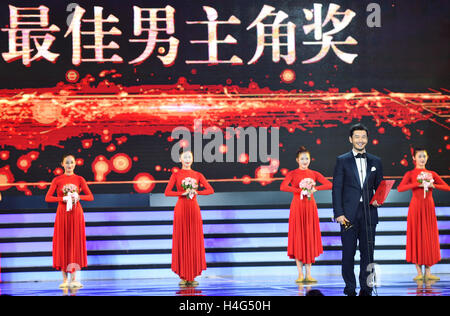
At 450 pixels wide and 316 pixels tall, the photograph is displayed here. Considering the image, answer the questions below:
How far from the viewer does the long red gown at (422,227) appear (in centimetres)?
712

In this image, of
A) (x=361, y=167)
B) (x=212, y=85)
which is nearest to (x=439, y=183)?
(x=361, y=167)

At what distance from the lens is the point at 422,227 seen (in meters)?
7.13

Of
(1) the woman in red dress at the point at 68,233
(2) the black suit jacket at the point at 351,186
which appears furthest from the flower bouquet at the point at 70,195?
(2) the black suit jacket at the point at 351,186

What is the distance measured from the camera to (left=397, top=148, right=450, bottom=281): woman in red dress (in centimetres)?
711

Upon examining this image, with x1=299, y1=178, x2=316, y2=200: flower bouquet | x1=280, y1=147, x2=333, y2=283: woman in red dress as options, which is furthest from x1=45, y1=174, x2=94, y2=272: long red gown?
x1=299, y1=178, x2=316, y2=200: flower bouquet

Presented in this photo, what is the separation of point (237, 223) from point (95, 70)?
2.36 m

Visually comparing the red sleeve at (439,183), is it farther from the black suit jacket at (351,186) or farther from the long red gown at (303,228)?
the black suit jacket at (351,186)

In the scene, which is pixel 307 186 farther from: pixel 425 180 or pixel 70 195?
pixel 70 195

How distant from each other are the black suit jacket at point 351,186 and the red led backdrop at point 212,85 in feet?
8.80

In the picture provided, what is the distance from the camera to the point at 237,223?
7.93m

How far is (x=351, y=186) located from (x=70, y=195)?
112 inches
